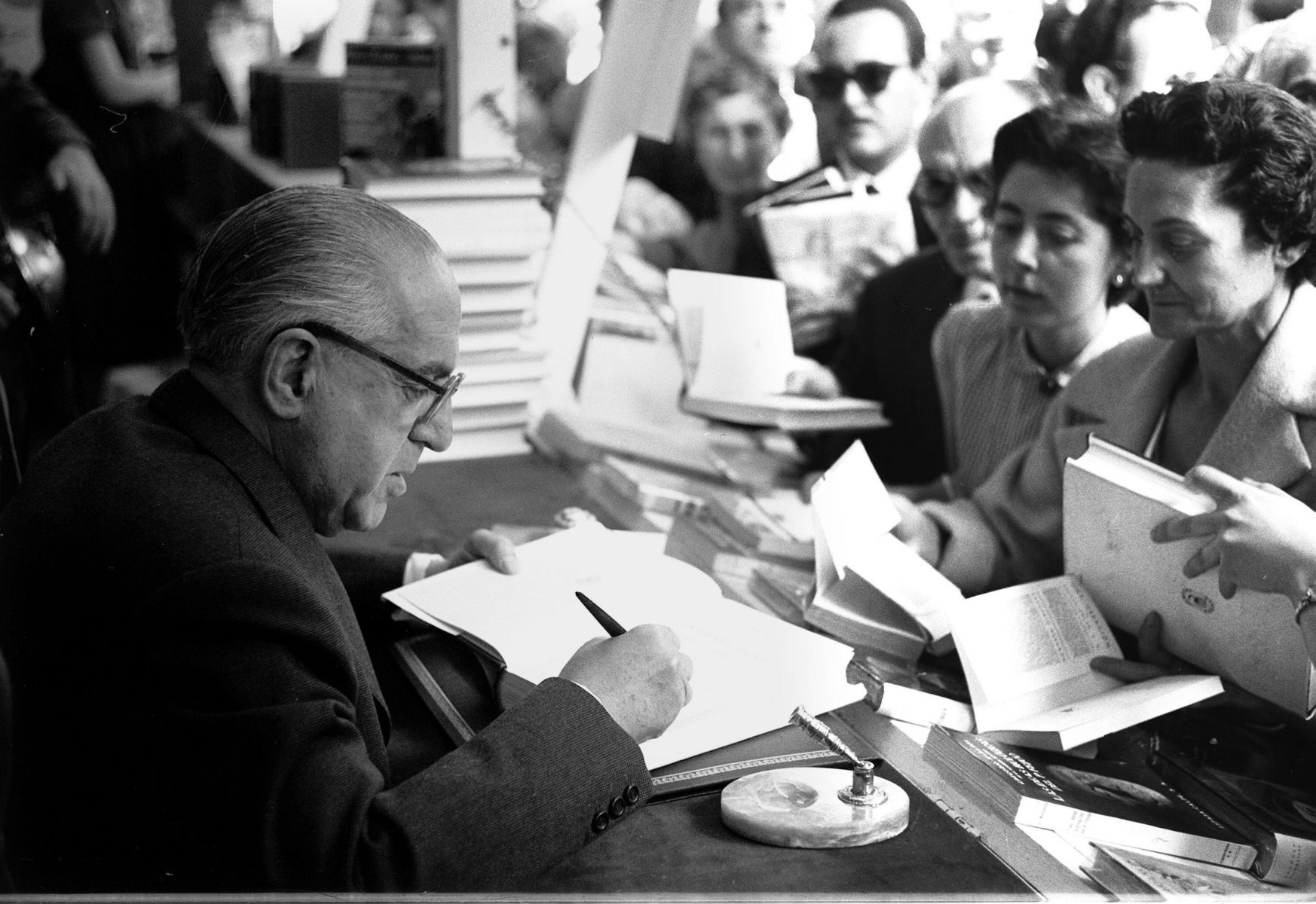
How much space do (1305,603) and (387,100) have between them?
5.30 ft

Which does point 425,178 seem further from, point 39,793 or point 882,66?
point 39,793

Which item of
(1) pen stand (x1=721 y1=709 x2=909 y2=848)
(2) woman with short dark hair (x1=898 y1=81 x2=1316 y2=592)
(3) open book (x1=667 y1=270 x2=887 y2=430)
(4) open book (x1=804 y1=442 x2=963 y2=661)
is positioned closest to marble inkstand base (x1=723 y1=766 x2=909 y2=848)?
(1) pen stand (x1=721 y1=709 x2=909 y2=848)

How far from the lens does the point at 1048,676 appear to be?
137 centimetres

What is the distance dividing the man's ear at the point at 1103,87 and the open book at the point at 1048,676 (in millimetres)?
721

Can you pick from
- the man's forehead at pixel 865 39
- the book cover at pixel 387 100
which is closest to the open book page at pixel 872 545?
the man's forehead at pixel 865 39

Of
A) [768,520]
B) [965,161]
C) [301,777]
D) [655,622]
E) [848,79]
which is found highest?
[848,79]

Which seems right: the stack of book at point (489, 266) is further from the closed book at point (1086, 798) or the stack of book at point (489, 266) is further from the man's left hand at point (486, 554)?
the closed book at point (1086, 798)

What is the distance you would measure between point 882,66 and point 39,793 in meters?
1.60

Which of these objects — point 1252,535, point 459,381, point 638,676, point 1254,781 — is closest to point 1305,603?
point 1252,535

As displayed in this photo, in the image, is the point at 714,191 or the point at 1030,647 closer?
the point at 1030,647

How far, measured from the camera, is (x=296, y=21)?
2.06 m

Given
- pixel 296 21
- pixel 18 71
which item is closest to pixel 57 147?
pixel 18 71

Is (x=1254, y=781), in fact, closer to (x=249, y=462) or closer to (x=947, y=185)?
(x=249, y=462)

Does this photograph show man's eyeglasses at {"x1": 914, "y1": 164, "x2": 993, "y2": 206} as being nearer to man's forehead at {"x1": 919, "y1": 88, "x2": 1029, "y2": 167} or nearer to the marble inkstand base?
man's forehead at {"x1": 919, "y1": 88, "x2": 1029, "y2": 167}
